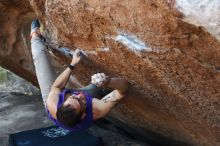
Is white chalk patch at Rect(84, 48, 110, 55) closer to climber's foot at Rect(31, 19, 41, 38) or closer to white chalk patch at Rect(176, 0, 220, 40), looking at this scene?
climber's foot at Rect(31, 19, 41, 38)

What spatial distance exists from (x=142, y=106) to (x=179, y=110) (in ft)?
1.74

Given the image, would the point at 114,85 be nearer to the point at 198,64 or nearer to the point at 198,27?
the point at 198,64

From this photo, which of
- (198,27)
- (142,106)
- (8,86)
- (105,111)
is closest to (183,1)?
(198,27)

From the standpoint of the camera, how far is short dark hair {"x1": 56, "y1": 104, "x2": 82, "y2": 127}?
3.24m

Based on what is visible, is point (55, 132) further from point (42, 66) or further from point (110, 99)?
point (110, 99)

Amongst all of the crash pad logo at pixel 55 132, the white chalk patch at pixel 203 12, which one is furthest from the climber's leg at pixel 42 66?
the crash pad logo at pixel 55 132

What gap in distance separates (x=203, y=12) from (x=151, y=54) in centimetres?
72

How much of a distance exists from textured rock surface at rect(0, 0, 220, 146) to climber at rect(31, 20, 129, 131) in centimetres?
19

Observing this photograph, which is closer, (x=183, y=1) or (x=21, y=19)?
(x=183, y=1)

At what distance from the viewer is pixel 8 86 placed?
29.3ft

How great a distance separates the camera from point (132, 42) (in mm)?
3182

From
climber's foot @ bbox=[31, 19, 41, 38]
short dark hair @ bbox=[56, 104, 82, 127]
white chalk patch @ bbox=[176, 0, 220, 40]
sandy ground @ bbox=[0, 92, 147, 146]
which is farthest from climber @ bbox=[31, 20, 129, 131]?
sandy ground @ bbox=[0, 92, 147, 146]

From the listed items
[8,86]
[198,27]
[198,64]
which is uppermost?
[198,27]

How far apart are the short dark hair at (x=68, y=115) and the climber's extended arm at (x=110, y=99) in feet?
0.72
